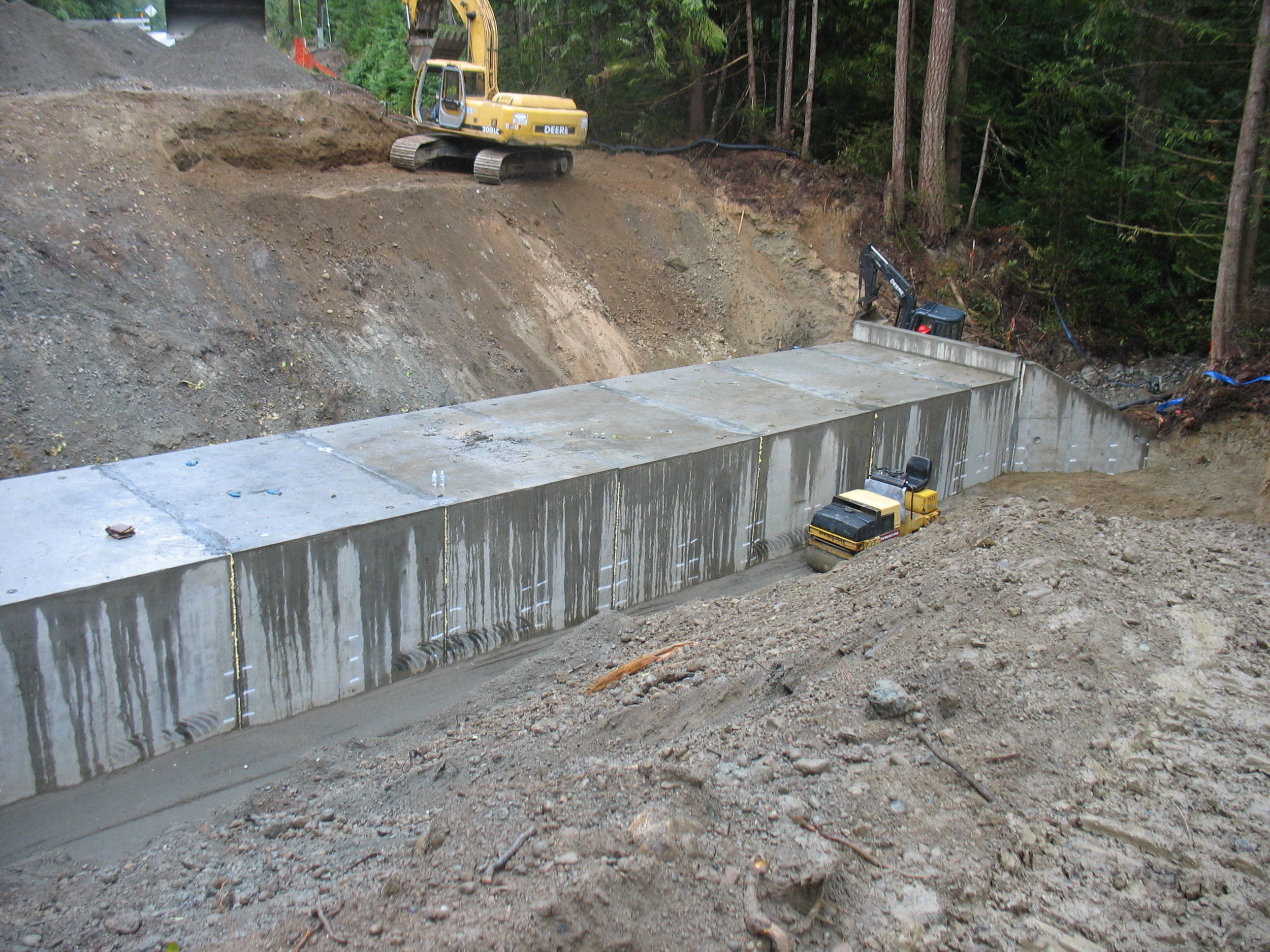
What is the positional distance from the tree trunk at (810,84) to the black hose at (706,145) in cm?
31

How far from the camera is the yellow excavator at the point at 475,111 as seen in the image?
709 inches

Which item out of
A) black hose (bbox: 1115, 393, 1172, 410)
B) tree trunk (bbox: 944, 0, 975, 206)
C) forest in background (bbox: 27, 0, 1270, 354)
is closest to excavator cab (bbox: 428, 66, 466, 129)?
forest in background (bbox: 27, 0, 1270, 354)

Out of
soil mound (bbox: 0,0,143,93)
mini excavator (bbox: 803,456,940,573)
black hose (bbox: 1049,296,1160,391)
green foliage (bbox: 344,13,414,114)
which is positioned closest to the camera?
mini excavator (bbox: 803,456,940,573)

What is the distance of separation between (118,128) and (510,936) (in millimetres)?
15014

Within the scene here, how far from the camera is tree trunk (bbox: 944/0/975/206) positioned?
67.3 feet

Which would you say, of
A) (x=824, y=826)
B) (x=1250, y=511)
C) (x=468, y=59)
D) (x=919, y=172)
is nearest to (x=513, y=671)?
(x=824, y=826)

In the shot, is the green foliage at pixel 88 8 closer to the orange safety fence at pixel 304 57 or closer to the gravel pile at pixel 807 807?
the orange safety fence at pixel 304 57

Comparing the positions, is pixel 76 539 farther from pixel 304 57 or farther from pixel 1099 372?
pixel 304 57

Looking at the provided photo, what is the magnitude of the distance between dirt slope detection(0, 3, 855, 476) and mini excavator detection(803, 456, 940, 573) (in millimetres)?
5816

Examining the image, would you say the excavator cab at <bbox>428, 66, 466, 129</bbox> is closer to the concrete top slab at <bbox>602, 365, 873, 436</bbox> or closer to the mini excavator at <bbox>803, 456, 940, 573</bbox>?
the concrete top slab at <bbox>602, 365, 873, 436</bbox>

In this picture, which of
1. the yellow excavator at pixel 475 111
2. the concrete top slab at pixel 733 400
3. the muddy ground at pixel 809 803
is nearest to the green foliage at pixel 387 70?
the yellow excavator at pixel 475 111

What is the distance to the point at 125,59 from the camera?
70.4ft

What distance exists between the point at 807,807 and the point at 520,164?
51.3ft

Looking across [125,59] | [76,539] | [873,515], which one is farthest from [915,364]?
[125,59]
